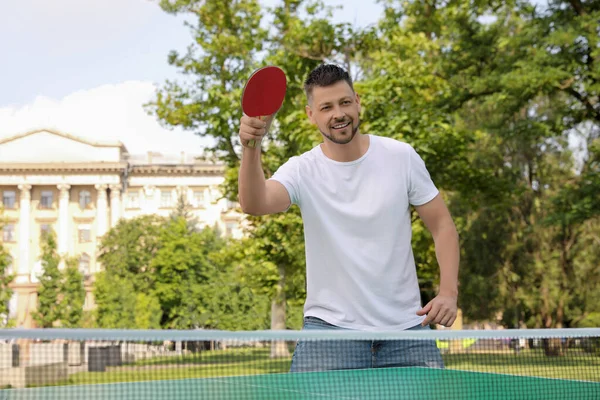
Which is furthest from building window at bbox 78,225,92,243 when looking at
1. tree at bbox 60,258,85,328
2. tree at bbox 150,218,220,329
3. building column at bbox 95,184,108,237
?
tree at bbox 60,258,85,328

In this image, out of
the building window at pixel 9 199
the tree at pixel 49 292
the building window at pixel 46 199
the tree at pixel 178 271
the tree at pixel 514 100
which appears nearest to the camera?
the tree at pixel 514 100

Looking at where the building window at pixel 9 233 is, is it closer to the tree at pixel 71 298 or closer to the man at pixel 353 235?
the tree at pixel 71 298

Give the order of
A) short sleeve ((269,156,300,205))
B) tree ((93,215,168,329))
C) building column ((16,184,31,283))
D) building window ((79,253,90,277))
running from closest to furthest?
1. short sleeve ((269,156,300,205))
2. tree ((93,215,168,329))
3. building window ((79,253,90,277))
4. building column ((16,184,31,283))

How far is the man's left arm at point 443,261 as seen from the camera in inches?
125

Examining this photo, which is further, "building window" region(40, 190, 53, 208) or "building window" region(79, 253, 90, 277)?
"building window" region(40, 190, 53, 208)

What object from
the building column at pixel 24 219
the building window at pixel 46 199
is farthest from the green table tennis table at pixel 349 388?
the building window at pixel 46 199

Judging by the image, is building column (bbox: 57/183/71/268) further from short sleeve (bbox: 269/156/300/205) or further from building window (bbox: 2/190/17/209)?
short sleeve (bbox: 269/156/300/205)

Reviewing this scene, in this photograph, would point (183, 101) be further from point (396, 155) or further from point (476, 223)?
point (396, 155)

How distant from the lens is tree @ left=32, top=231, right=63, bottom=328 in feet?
138

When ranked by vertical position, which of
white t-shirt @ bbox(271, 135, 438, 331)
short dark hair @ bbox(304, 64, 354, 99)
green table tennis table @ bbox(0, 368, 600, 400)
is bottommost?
green table tennis table @ bbox(0, 368, 600, 400)

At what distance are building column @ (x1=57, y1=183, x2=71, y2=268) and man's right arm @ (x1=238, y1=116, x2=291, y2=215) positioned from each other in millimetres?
80076

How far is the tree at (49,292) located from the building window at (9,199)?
40.1m

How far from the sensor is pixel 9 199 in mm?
82188

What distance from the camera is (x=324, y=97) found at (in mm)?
3219
